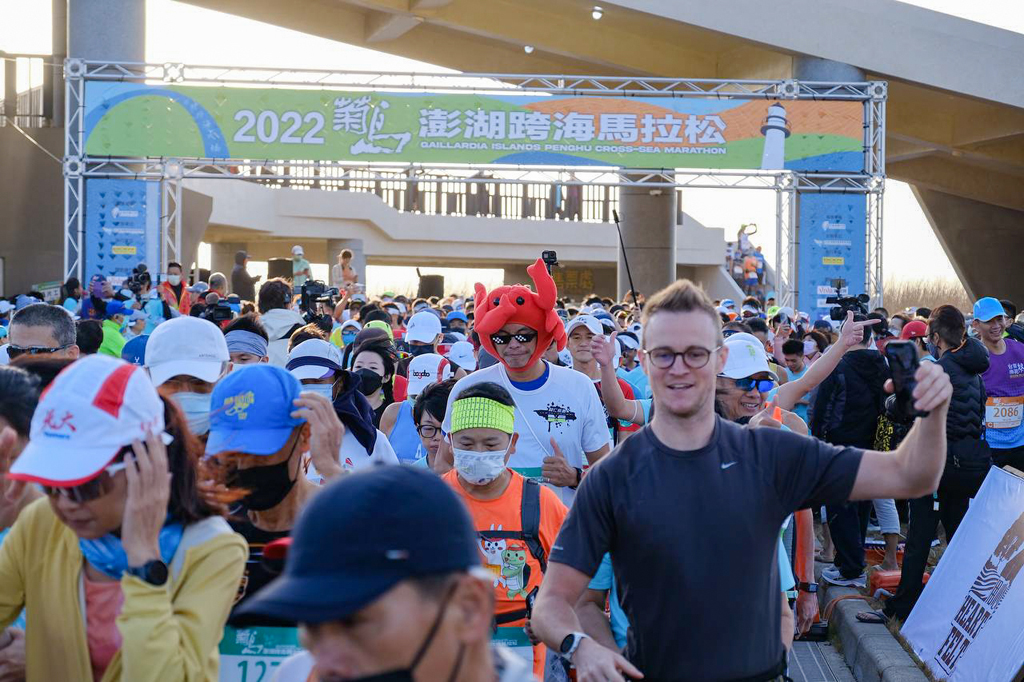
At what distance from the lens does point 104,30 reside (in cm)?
2316

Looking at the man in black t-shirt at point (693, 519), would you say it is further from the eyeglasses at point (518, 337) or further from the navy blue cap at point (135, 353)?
the navy blue cap at point (135, 353)

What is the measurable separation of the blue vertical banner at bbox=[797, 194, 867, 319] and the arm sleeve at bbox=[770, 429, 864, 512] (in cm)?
1924

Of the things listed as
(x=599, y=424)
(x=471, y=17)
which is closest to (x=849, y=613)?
(x=599, y=424)

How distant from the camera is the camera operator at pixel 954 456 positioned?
8242 millimetres

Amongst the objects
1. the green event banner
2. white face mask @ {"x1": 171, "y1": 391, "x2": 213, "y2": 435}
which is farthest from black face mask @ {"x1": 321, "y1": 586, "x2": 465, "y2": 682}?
the green event banner

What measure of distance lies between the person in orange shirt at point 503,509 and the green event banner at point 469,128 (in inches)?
653

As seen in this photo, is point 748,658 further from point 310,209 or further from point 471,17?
point 310,209

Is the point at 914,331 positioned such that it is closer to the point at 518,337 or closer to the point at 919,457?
the point at 518,337

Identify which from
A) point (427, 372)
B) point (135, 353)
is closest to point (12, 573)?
point (135, 353)

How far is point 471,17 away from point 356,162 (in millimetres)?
9237

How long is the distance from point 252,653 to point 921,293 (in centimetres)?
5143

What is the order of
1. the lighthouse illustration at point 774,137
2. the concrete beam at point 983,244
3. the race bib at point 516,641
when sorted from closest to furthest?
the race bib at point 516,641
the lighthouse illustration at point 774,137
the concrete beam at point 983,244

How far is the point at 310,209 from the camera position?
4472 centimetres

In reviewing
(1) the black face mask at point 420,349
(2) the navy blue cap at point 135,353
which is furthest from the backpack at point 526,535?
(1) the black face mask at point 420,349
